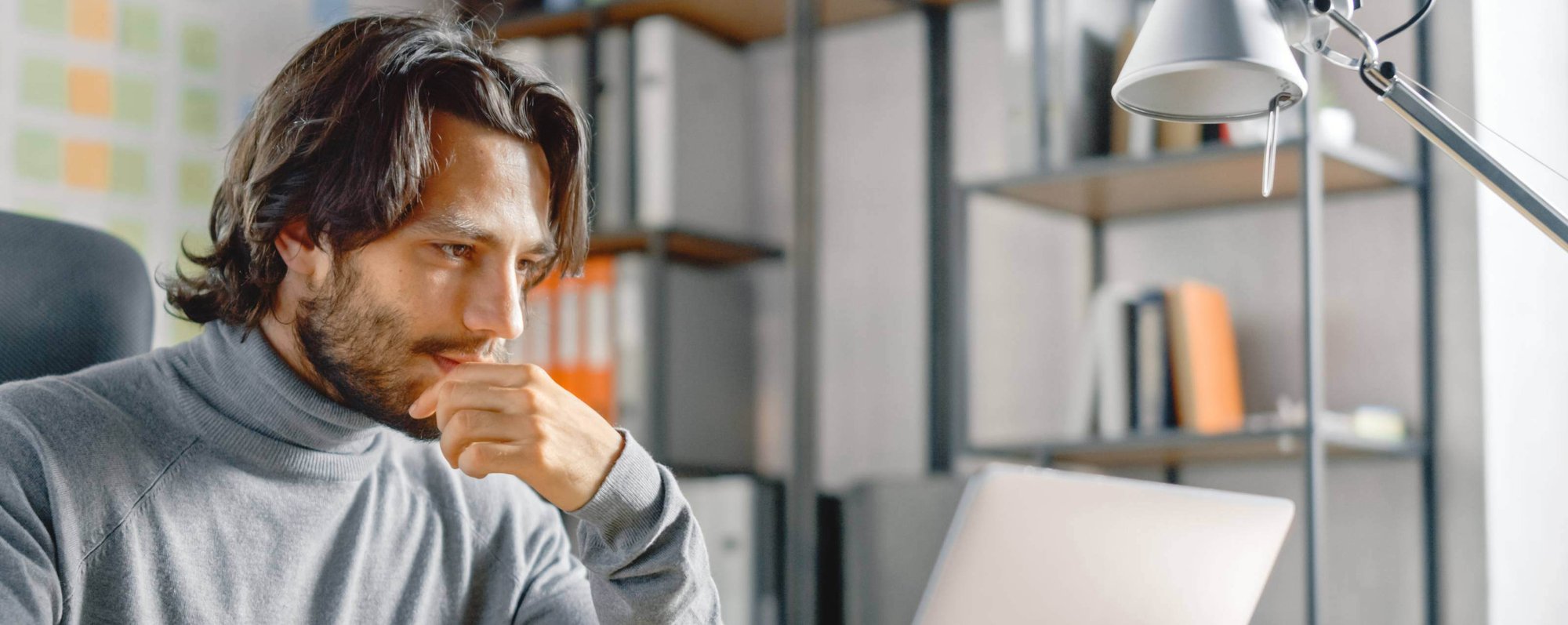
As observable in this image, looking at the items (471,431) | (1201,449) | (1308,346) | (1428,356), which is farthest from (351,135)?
(1428,356)

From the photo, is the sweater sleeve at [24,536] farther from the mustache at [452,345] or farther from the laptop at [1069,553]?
the laptop at [1069,553]

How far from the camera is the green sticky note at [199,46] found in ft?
9.61

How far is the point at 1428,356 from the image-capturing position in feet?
7.29

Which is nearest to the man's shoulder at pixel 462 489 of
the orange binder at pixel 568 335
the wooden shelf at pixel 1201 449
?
the wooden shelf at pixel 1201 449

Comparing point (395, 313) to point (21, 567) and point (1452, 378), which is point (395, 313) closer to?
point (21, 567)

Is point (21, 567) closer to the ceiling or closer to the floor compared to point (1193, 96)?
closer to the floor

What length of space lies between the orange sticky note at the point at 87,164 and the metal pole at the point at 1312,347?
6.81ft

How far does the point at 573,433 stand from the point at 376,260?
10.5 inches

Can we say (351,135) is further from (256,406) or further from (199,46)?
(199,46)

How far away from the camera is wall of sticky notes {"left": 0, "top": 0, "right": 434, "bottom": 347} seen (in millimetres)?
2662

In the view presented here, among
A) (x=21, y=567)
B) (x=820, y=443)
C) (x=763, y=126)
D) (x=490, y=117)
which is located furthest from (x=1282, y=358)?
(x=21, y=567)

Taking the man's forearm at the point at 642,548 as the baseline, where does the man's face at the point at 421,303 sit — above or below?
above

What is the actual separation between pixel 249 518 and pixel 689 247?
1.58 meters

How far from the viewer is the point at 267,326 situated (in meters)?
1.33
